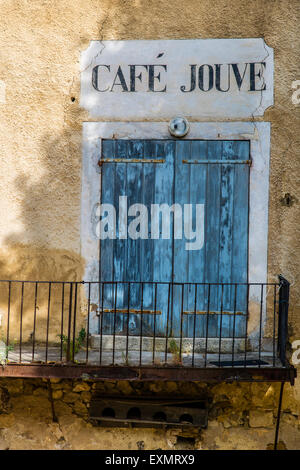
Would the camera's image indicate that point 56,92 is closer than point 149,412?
No

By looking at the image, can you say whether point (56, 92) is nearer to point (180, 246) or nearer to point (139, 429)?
point (180, 246)

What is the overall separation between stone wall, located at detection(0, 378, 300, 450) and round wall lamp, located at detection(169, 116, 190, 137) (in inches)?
107

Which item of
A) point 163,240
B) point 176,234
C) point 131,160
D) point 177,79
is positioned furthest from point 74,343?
point 177,79

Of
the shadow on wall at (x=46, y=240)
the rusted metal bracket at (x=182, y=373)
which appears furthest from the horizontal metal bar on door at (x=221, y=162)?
the rusted metal bracket at (x=182, y=373)

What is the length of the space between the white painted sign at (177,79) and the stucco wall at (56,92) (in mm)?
103

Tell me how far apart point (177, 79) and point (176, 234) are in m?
1.71

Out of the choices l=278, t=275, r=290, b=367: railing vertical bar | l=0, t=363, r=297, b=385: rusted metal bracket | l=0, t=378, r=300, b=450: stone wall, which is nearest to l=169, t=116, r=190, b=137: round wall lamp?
l=278, t=275, r=290, b=367: railing vertical bar

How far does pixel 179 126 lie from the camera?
20.9 feet

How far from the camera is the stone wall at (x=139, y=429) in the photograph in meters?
6.27

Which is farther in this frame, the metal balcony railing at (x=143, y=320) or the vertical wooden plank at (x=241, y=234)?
the vertical wooden plank at (x=241, y=234)

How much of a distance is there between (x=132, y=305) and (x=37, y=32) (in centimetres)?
325

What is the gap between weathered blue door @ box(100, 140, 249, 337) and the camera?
638cm

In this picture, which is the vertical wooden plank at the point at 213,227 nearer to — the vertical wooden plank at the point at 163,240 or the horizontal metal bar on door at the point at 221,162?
the horizontal metal bar on door at the point at 221,162
